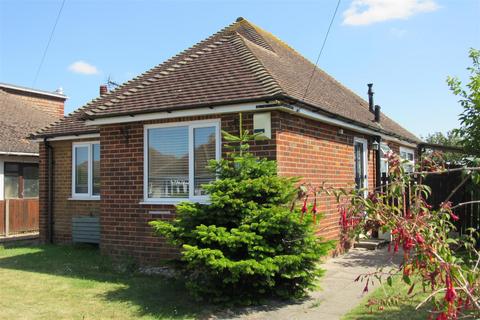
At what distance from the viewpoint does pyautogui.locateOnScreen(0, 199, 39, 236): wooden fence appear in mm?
16562

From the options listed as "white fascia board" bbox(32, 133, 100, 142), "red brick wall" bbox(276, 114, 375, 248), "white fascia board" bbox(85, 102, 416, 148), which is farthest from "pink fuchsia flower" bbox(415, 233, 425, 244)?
"white fascia board" bbox(32, 133, 100, 142)

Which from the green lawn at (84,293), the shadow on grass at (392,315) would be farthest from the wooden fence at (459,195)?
the green lawn at (84,293)

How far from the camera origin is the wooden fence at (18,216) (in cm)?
1656

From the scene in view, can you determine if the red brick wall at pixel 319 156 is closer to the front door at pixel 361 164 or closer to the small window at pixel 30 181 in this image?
the front door at pixel 361 164

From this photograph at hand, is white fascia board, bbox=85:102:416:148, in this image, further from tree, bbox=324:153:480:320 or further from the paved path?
tree, bbox=324:153:480:320

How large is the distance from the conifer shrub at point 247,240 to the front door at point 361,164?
18.9 feet

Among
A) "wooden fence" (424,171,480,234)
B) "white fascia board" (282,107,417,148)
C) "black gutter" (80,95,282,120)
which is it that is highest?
"black gutter" (80,95,282,120)

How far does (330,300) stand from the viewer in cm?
677

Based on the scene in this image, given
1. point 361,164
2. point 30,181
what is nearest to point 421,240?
point 361,164

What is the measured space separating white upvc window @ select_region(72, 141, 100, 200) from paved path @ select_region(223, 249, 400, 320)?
666 centimetres

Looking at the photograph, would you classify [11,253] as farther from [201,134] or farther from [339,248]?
[339,248]

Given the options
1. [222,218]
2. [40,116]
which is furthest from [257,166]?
[40,116]

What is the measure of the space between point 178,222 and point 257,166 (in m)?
1.46

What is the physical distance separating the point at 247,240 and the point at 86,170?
25.5ft
